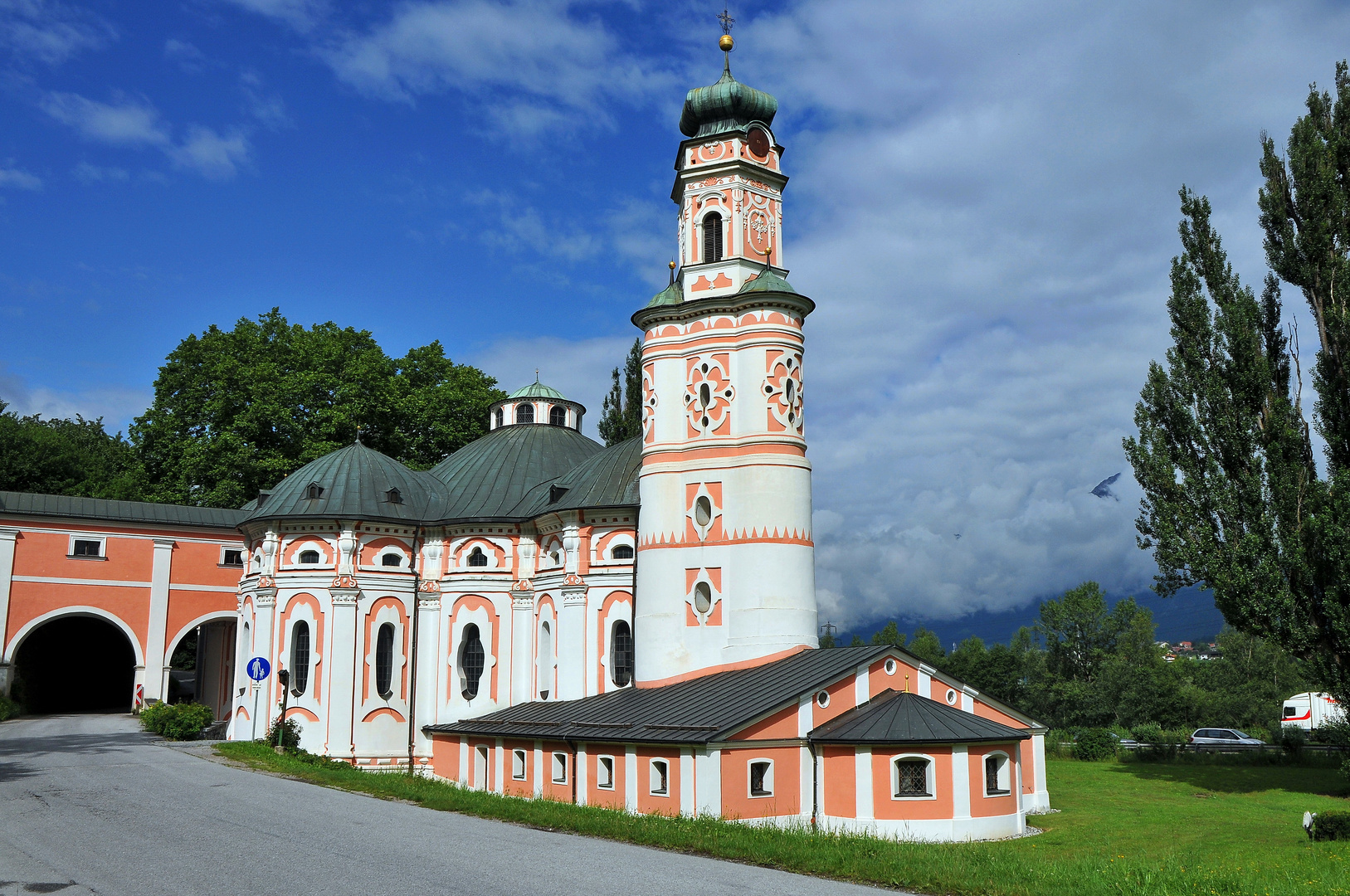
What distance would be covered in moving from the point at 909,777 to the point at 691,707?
536cm

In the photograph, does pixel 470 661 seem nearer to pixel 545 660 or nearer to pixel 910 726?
pixel 545 660

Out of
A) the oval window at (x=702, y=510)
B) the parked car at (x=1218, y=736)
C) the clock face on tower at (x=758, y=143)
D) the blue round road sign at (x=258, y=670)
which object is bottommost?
the parked car at (x=1218, y=736)

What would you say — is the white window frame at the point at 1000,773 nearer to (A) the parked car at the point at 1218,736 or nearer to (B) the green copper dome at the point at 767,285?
(B) the green copper dome at the point at 767,285

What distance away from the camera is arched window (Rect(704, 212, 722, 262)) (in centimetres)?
3341

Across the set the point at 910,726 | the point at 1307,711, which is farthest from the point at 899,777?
the point at 1307,711

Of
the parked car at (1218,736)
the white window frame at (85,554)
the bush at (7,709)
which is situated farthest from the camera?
the parked car at (1218,736)

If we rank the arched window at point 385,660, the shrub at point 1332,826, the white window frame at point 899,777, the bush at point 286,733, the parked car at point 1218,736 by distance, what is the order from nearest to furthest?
1. the shrub at point 1332,826
2. the white window frame at point 899,777
3. the bush at point 286,733
4. the arched window at point 385,660
5. the parked car at point 1218,736

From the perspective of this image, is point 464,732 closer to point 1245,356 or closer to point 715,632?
point 715,632

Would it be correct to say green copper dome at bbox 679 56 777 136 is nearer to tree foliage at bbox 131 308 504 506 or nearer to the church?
the church

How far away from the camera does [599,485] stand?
35188mm

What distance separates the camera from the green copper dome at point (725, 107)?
34.0m

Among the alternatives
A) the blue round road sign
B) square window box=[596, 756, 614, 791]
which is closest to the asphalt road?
square window box=[596, 756, 614, 791]

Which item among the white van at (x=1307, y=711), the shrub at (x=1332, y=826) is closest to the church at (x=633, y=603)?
the shrub at (x=1332, y=826)

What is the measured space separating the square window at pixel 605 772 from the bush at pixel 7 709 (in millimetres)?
28130
